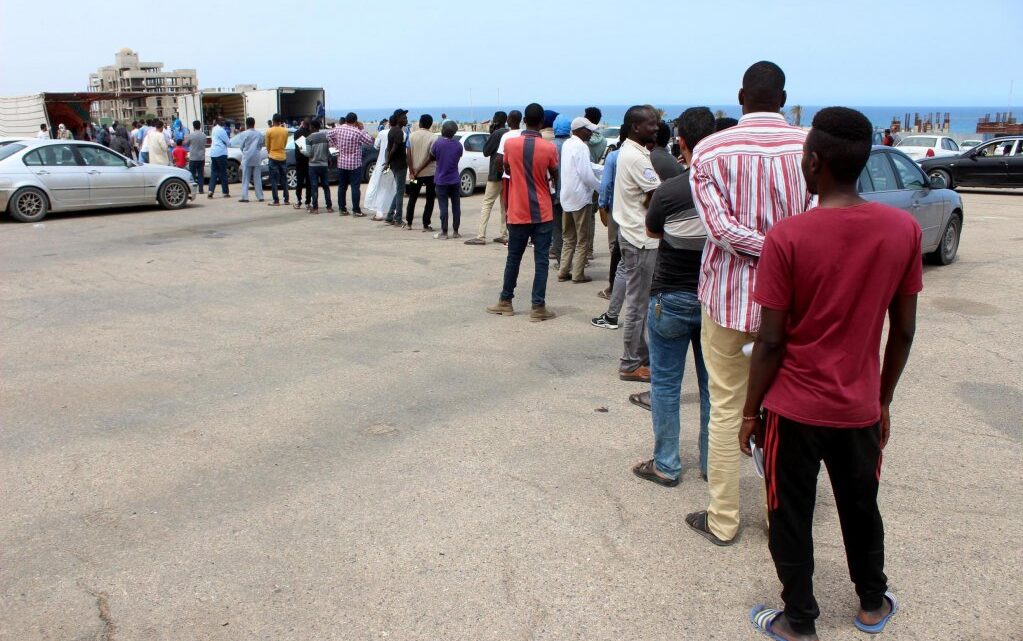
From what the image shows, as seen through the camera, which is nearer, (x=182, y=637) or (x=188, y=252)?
(x=182, y=637)

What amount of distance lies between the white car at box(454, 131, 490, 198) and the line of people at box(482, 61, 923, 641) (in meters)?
15.3

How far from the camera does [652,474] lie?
4.51 metres

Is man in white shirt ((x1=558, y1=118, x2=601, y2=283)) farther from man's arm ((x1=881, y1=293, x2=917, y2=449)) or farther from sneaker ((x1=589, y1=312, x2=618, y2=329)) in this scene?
man's arm ((x1=881, y1=293, x2=917, y2=449))

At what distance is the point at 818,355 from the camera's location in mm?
2863

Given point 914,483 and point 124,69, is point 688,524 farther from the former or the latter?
point 124,69

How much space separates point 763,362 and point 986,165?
21.4 metres

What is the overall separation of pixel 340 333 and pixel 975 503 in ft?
17.4

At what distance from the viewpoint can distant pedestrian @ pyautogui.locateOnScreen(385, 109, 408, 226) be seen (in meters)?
13.8

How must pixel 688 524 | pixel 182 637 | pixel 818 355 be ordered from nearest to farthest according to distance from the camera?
pixel 818 355 → pixel 182 637 → pixel 688 524

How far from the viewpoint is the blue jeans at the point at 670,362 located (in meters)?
4.08

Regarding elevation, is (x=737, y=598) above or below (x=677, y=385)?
below

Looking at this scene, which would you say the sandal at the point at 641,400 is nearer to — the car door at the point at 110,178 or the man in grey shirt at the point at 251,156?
the car door at the point at 110,178

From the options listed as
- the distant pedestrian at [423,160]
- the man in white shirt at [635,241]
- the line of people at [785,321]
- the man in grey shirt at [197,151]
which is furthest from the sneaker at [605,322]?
the man in grey shirt at [197,151]

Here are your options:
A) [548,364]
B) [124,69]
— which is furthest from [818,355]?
[124,69]
